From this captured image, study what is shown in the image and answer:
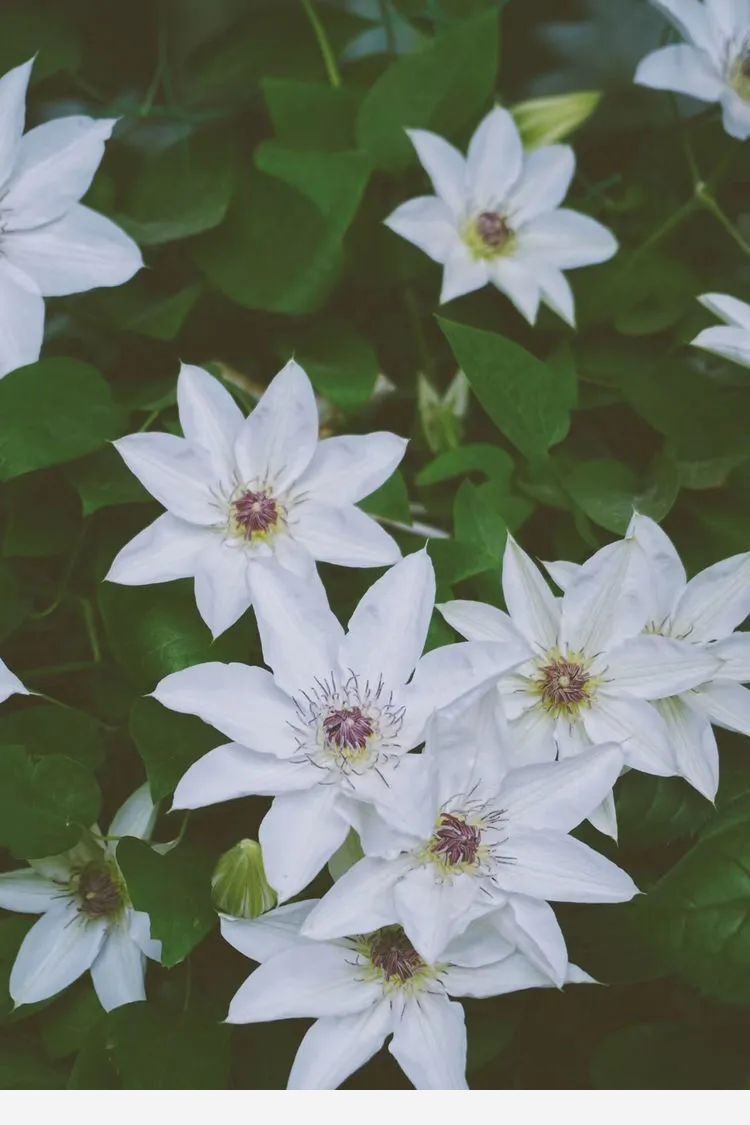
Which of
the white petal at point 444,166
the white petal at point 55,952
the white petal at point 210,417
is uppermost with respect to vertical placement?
the white petal at point 444,166

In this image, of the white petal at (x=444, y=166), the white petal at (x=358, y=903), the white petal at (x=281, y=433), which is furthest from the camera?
the white petal at (x=444, y=166)

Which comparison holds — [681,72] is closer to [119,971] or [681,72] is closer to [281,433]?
[281,433]

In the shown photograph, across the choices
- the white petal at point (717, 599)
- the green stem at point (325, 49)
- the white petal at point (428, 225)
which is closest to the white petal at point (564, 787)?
the white petal at point (717, 599)

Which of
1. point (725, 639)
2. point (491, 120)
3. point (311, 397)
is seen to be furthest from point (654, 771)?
point (491, 120)

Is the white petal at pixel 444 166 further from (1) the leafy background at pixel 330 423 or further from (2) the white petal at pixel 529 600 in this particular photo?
(2) the white petal at pixel 529 600

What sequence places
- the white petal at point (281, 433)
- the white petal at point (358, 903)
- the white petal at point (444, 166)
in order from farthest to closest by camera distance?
the white petal at point (444, 166)
the white petal at point (281, 433)
the white petal at point (358, 903)

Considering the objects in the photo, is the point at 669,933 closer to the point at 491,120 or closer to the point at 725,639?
the point at 725,639

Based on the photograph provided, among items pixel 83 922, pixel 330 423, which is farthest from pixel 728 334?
pixel 83 922
